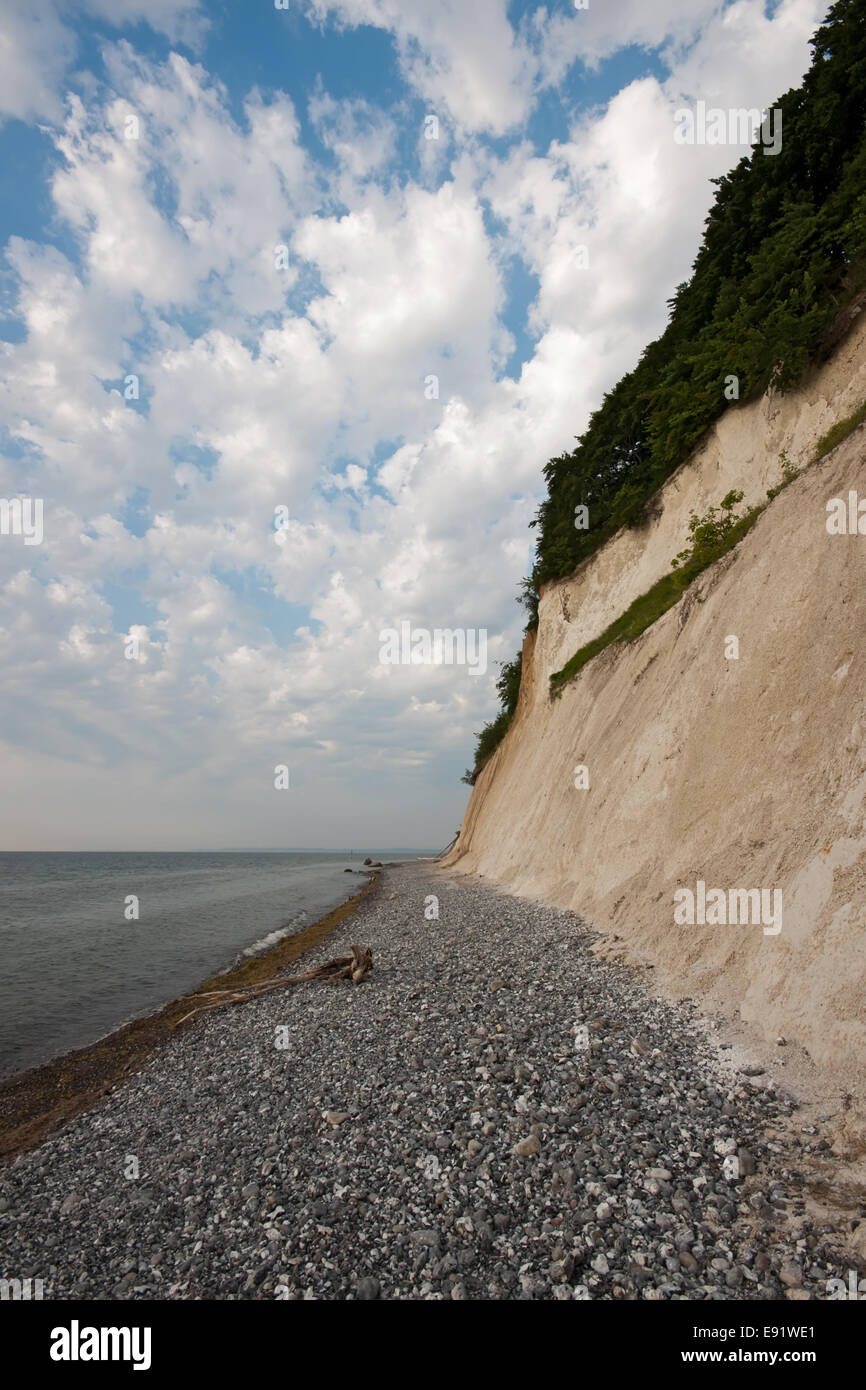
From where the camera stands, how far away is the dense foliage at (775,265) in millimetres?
14992

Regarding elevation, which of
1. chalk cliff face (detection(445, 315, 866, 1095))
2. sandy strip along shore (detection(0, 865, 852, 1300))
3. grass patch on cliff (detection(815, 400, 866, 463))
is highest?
Result: grass patch on cliff (detection(815, 400, 866, 463))

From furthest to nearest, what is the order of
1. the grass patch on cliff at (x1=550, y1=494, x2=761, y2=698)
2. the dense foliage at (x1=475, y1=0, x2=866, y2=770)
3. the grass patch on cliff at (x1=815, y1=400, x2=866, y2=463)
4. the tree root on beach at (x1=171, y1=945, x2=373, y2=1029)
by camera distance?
the grass patch on cliff at (x1=550, y1=494, x2=761, y2=698)
the dense foliage at (x1=475, y1=0, x2=866, y2=770)
the tree root on beach at (x1=171, y1=945, x2=373, y2=1029)
the grass patch on cliff at (x1=815, y1=400, x2=866, y2=463)

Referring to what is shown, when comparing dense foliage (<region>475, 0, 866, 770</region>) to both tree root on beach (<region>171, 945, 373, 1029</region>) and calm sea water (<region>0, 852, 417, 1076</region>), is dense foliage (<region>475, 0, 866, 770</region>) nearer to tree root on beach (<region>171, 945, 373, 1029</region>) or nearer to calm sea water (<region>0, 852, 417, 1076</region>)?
tree root on beach (<region>171, 945, 373, 1029</region>)

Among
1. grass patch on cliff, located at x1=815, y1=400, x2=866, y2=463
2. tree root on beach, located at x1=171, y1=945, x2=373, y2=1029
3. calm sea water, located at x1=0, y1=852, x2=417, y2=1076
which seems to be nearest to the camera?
grass patch on cliff, located at x1=815, y1=400, x2=866, y2=463

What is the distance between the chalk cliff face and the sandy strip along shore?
1551mm

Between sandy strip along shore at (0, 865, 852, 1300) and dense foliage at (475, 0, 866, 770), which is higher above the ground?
dense foliage at (475, 0, 866, 770)

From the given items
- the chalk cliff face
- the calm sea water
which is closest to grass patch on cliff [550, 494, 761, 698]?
the chalk cliff face

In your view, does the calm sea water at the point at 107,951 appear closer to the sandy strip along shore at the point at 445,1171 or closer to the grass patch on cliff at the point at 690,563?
the sandy strip along shore at the point at 445,1171

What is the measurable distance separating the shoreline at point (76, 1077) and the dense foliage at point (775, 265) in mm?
23225

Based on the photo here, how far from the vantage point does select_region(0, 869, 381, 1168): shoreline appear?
9.43 meters

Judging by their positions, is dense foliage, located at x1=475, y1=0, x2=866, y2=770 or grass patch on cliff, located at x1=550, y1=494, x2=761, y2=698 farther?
grass patch on cliff, located at x1=550, y1=494, x2=761, y2=698

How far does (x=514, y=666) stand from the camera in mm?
47094
